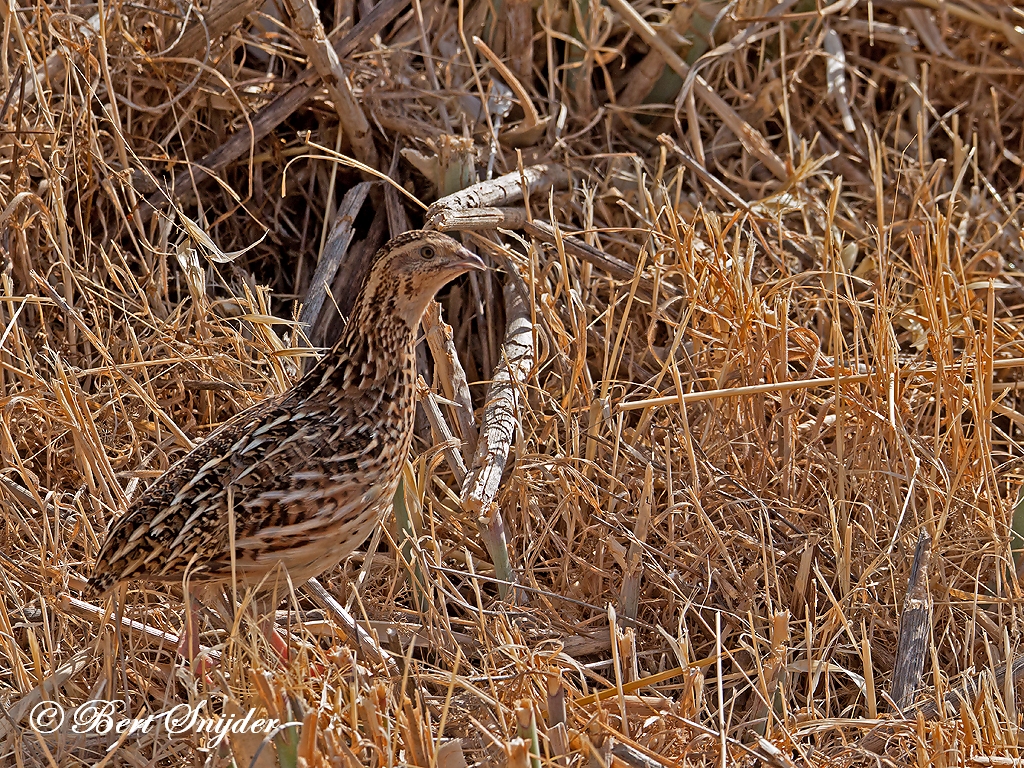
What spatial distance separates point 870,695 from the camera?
317 cm

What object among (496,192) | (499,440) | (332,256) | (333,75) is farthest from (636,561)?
(333,75)

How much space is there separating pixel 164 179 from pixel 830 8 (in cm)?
270

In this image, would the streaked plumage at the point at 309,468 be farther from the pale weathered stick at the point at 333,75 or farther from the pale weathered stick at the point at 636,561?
the pale weathered stick at the point at 333,75

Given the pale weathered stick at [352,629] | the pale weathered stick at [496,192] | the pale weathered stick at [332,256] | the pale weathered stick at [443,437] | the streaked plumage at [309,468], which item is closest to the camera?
the streaked plumage at [309,468]

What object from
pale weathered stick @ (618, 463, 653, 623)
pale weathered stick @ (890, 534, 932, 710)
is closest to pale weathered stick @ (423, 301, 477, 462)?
pale weathered stick @ (618, 463, 653, 623)

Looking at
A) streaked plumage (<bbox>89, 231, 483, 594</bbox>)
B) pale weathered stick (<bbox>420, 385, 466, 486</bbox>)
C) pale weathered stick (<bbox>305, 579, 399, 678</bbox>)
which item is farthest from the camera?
pale weathered stick (<bbox>420, 385, 466, 486</bbox>)

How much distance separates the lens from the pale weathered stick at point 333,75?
173 inches

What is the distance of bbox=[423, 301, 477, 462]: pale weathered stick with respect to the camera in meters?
3.81

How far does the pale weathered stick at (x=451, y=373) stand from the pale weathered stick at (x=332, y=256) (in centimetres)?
59

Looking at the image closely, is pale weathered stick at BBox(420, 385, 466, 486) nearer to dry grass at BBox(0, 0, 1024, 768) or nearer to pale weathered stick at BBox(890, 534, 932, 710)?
dry grass at BBox(0, 0, 1024, 768)

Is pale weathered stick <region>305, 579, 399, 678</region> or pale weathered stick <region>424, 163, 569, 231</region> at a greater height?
pale weathered stick <region>424, 163, 569, 231</region>

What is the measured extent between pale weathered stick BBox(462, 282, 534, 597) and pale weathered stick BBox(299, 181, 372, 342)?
0.67 m

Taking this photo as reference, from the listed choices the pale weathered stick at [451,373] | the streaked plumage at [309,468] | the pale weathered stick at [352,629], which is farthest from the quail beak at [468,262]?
the pale weathered stick at [352,629]

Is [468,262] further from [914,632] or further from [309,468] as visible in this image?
[914,632]
